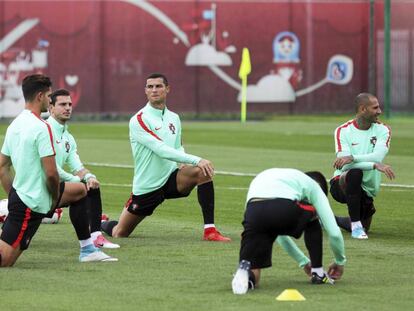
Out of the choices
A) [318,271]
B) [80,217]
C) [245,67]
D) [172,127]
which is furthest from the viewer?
[245,67]

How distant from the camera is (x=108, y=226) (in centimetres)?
1433

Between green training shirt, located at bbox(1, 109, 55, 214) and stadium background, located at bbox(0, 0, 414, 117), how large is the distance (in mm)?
30150

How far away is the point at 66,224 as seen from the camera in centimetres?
1525

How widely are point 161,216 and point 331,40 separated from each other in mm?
31579

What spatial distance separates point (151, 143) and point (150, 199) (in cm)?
61

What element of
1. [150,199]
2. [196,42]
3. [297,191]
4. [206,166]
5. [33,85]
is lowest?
[150,199]

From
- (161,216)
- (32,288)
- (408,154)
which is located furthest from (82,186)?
(408,154)

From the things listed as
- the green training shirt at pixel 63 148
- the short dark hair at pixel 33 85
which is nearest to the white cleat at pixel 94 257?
the green training shirt at pixel 63 148

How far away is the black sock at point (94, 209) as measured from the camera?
1325 centimetres

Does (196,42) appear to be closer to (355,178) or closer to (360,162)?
(360,162)

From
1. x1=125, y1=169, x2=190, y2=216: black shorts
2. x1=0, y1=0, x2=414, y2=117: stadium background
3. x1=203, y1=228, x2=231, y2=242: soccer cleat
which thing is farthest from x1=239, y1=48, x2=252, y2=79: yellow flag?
x1=203, y1=228, x2=231, y2=242: soccer cleat

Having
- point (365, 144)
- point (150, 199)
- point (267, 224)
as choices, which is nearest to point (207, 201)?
point (150, 199)

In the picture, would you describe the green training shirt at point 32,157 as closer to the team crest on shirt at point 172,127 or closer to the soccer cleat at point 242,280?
the soccer cleat at point 242,280

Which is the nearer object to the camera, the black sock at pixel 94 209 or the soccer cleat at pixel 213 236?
the black sock at pixel 94 209
